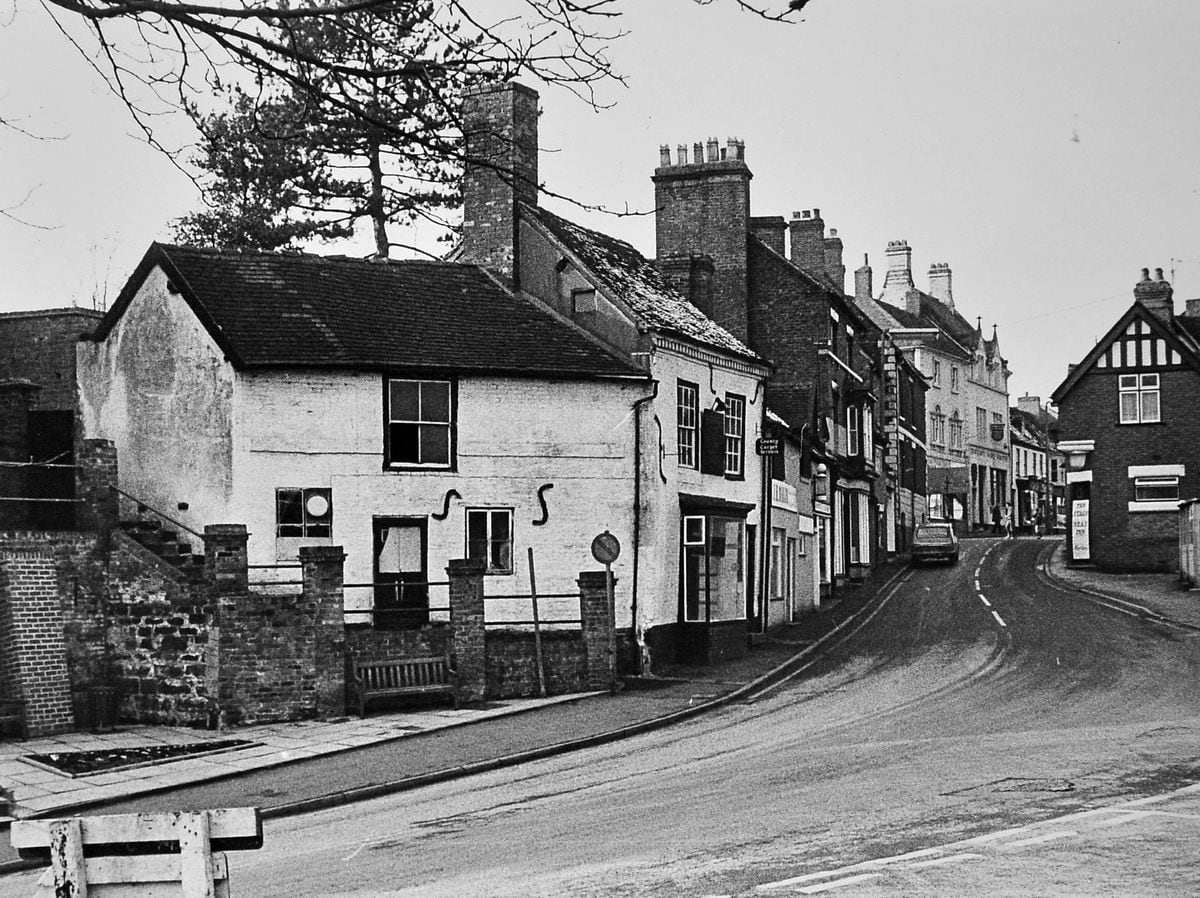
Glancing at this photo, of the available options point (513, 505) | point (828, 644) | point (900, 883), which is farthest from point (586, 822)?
point (828, 644)

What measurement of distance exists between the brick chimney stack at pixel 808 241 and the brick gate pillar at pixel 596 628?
24.0m

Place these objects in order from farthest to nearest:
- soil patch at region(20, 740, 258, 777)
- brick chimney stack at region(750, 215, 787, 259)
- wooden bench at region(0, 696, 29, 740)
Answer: brick chimney stack at region(750, 215, 787, 259) → wooden bench at region(0, 696, 29, 740) → soil patch at region(20, 740, 258, 777)

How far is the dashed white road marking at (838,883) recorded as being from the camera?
963 centimetres

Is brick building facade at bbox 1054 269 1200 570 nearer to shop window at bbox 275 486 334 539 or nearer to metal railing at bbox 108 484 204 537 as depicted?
shop window at bbox 275 486 334 539

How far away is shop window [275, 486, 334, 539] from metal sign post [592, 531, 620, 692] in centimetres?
482

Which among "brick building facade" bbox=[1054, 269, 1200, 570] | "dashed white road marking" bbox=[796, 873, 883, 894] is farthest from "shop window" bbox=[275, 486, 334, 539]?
"brick building facade" bbox=[1054, 269, 1200, 570]

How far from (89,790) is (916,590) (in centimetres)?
3093

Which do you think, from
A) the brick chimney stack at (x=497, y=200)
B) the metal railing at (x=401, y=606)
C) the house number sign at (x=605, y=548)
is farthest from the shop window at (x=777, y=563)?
the metal railing at (x=401, y=606)

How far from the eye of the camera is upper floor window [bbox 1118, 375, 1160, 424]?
49.0 m

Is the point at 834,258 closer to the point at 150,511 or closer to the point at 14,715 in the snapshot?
the point at 150,511

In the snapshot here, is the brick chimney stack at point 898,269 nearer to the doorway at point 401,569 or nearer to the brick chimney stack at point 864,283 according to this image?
the brick chimney stack at point 864,283

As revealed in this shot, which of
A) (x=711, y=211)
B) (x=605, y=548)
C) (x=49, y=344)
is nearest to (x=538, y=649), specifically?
(x=605, y=548)

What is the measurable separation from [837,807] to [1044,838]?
7.59ft

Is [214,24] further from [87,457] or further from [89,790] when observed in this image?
[87,457]
